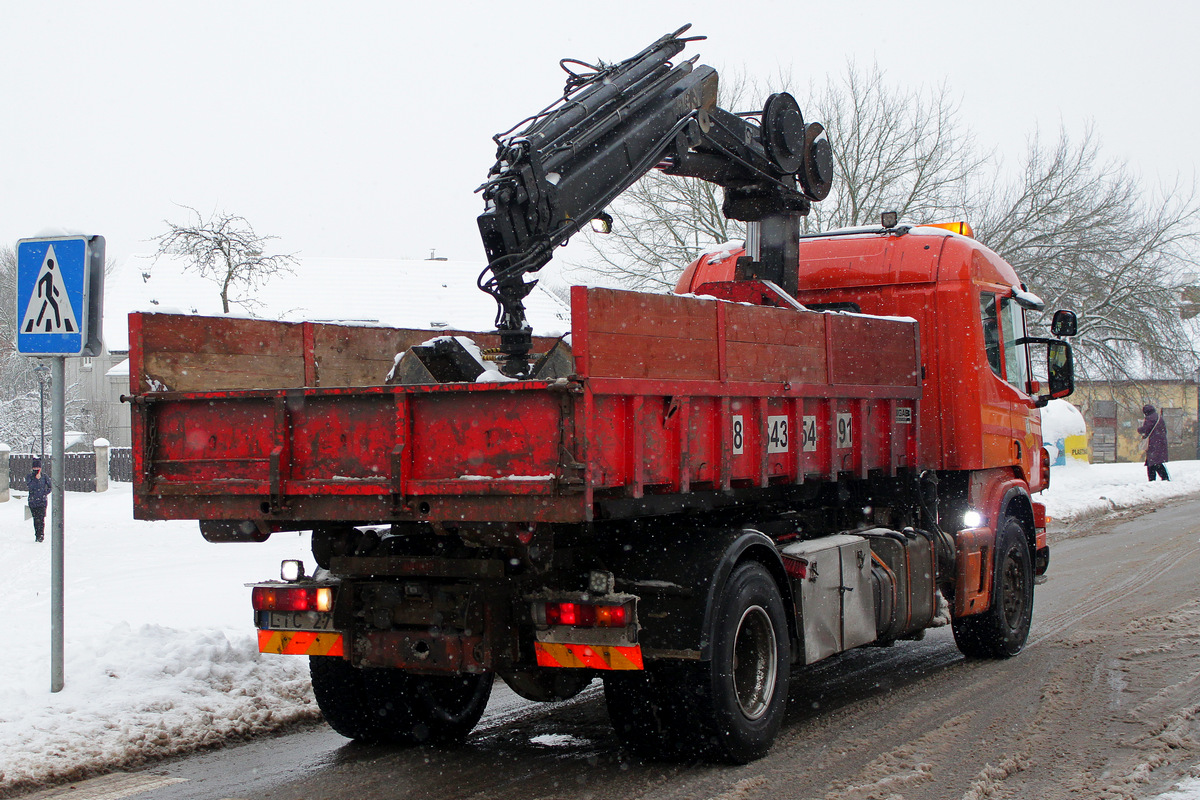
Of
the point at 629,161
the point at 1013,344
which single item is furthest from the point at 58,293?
the point at 1013,344

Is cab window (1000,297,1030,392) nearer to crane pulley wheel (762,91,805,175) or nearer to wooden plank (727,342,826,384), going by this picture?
crane pulley wheel (762,91,805,175)

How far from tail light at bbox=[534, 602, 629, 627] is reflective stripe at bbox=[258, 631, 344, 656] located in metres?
1.06

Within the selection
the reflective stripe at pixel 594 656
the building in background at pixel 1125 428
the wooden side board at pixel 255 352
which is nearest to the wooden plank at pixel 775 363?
the reflective stripe at pixel 594 656

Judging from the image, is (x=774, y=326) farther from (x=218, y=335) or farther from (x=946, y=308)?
(x=218, y=335)

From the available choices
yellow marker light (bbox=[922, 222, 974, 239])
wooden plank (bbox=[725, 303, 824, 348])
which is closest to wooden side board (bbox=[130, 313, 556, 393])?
wooden plank (bbox=[725, 303, 824, 348])

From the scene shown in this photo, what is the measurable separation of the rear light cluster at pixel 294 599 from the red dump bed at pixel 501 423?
33 cm

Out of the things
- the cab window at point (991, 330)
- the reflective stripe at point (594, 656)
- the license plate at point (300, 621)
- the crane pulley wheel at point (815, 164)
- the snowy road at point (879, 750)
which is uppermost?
the crane pulley wheel at point (815, 164)

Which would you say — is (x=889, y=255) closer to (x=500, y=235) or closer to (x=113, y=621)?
(x=500, y=235)

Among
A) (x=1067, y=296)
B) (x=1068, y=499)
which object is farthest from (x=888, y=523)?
(x=1067, y=296)

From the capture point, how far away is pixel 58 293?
21.9ft

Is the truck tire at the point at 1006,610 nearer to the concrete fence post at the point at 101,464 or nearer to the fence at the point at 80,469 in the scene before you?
the fence at the point at 80,469

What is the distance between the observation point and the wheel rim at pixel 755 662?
5.56 metres

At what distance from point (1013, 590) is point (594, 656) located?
193 inches

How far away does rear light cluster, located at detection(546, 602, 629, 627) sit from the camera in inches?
190
